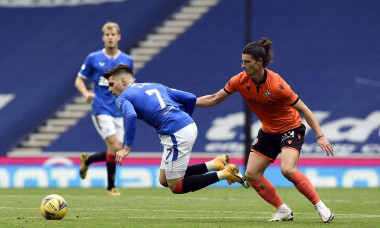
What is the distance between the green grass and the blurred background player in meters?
0.33

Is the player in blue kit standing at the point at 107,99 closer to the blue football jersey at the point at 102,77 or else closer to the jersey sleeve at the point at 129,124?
the blue football jersey at the point at 102,77

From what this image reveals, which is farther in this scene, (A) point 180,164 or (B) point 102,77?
(B) point 102,77

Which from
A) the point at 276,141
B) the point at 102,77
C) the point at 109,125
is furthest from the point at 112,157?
the point at 276,141

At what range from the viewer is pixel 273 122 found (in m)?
9.30

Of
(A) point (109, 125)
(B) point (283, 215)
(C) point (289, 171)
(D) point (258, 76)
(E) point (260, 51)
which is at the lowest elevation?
(A) point (109, 125)

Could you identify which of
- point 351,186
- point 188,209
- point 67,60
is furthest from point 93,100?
point 67,60

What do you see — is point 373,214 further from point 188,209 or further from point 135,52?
point 135,52

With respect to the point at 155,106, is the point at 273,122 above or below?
below

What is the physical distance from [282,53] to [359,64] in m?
2.05

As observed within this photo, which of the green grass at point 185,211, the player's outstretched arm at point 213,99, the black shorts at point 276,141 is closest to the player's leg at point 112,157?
the green grass at point 185,211

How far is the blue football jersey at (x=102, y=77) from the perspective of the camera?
1352 cm

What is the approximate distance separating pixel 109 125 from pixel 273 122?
4.79 meters

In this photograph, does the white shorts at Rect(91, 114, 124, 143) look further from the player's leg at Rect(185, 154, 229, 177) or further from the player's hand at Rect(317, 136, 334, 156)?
the player's hand at Rect(317, 136, 334, 156)

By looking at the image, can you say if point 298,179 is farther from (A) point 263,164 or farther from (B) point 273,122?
(B) point 273,122
